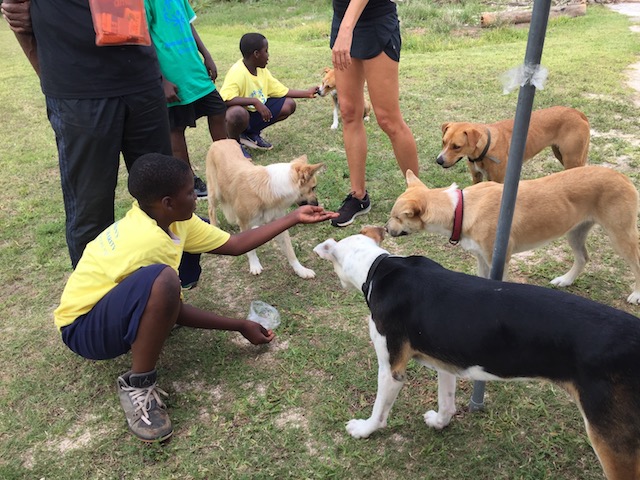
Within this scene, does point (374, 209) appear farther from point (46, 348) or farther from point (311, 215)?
point (46, 348)

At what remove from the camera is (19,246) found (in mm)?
4633

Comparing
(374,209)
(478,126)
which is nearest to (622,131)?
(478,126)

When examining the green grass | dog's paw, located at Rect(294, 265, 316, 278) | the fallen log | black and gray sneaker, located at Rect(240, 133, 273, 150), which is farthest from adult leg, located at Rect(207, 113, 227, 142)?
the fallen log

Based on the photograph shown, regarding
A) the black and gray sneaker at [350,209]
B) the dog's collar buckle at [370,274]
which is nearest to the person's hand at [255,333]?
the dog's collar buckle at [370,274]

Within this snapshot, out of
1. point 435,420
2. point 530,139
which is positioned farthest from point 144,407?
point 530,139

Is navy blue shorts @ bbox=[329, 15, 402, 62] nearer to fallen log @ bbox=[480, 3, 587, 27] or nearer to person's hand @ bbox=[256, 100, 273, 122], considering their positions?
person's hand @ bbox=[256, 100, 273, 122]

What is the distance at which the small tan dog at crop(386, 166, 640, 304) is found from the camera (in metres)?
3.28

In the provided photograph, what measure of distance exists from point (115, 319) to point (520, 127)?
6.93 feet

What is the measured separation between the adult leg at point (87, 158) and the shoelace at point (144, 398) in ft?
3.38

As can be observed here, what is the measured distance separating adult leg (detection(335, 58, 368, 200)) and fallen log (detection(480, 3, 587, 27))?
11.7 metres

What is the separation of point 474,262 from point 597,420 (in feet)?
7.18

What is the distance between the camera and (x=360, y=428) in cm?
259

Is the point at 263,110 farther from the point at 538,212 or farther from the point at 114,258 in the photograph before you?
the point at 114,258

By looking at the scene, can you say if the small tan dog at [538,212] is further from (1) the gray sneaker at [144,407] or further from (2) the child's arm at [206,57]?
(2) the child's arm at [206,57]
